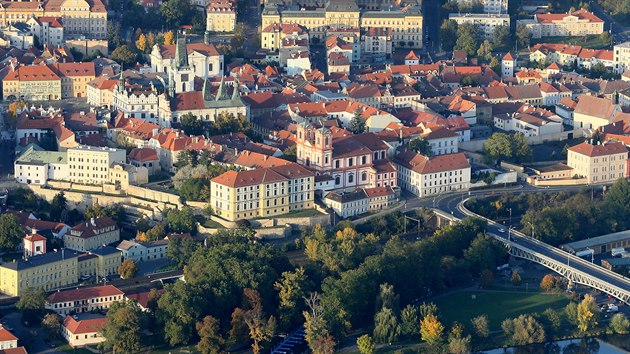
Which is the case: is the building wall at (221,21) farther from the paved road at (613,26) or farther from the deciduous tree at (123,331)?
the deciduous tree at (123,331)

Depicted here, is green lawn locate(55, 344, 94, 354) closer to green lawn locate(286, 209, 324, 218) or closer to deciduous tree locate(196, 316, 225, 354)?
deciduous tree locate(196, 316, 225, 354)

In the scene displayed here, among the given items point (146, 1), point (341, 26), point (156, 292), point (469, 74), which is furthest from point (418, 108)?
point (156, 292)

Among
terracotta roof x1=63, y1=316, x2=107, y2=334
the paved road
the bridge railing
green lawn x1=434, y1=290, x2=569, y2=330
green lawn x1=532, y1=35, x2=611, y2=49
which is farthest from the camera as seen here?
the paved road

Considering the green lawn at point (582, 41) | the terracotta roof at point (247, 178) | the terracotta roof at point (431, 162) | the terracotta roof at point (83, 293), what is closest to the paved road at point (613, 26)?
the green lawn at point (582, 41)

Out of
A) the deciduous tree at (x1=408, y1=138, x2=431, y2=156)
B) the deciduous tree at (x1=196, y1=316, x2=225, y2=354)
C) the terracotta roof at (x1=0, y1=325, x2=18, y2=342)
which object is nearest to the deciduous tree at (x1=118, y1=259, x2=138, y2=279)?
the deciduous tree at (x1=196, y1=316, x2=225, y2=354)

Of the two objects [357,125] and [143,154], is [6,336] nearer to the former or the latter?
[143,154]

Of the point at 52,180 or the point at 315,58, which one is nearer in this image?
the point at 52,180

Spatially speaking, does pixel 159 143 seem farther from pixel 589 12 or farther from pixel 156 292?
pixel 589 12
